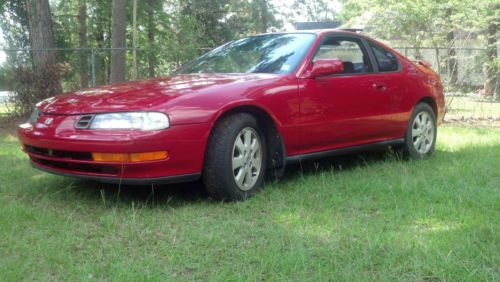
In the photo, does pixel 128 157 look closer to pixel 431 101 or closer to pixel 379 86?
pixel 379 86

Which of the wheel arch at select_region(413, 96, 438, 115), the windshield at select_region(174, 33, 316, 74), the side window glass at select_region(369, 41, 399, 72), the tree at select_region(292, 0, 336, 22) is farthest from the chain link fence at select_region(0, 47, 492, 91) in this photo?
the tree at select_region(292, 0, 336, 22)

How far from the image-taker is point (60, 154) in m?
4.06

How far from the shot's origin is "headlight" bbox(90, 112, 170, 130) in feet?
12.5

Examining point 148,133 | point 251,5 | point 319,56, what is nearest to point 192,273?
point 148,133

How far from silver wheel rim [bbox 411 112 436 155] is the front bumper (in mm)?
2950

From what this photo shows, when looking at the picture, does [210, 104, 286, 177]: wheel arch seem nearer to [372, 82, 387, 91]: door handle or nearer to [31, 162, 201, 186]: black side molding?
[31, 162, 201, 186]: black side molding

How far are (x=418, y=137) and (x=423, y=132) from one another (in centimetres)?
11

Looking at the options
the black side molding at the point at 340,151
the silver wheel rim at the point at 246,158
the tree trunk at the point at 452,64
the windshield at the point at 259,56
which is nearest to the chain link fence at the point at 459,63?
the tree trunk at the point at 452,64

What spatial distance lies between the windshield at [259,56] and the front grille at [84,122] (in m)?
1.54

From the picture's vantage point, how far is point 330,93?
501 centimetres

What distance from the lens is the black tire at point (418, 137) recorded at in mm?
6012

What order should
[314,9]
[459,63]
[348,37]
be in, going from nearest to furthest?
[348,37] < [459,63] < [314,9]

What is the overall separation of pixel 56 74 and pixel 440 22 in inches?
310

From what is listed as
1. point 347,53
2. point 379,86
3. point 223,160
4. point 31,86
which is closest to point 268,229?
point 223,160
